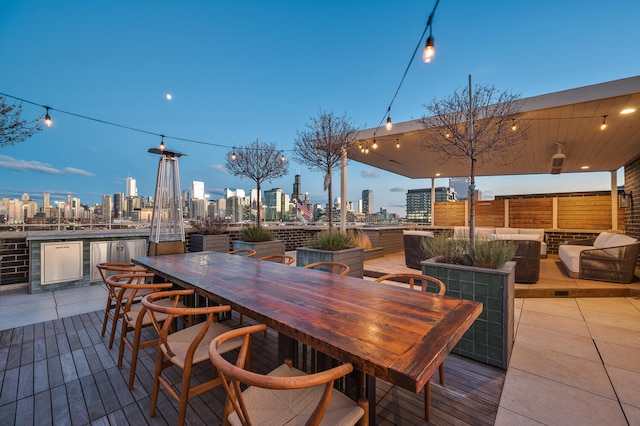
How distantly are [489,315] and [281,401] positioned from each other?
196 cm

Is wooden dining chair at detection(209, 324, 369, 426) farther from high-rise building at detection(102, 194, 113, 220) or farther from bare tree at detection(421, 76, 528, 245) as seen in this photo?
high-rise building at detection(102, 194, 113, 220)

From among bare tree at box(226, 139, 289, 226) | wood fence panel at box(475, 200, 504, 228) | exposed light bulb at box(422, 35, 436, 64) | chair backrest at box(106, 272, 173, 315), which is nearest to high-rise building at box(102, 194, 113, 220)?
bare tree at box(226, 139, 289, 226)

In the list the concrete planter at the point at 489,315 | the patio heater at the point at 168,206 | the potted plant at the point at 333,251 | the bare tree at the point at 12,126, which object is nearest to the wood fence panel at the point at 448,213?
the potted plant at the point at 333,251

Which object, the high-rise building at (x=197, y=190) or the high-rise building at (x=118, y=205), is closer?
the high-rise building at (x=118, y=205)

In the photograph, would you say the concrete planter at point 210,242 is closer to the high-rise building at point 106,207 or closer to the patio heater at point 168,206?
the patio heater at point 168,206

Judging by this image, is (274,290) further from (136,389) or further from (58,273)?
(58,273)

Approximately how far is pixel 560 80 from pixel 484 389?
659 cm

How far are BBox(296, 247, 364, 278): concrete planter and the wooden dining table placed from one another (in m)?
1.63

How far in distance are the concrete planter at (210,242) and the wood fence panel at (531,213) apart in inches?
362

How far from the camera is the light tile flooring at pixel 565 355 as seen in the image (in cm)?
166

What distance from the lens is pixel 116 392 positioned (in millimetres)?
1824

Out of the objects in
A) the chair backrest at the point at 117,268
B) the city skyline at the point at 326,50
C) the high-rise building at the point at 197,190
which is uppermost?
the city skyline at the point at 326,50

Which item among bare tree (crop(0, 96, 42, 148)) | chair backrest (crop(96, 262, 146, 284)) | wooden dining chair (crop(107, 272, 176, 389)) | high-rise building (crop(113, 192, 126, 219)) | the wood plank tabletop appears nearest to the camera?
the wood plank tabletop

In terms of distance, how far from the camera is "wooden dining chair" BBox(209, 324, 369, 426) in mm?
820
